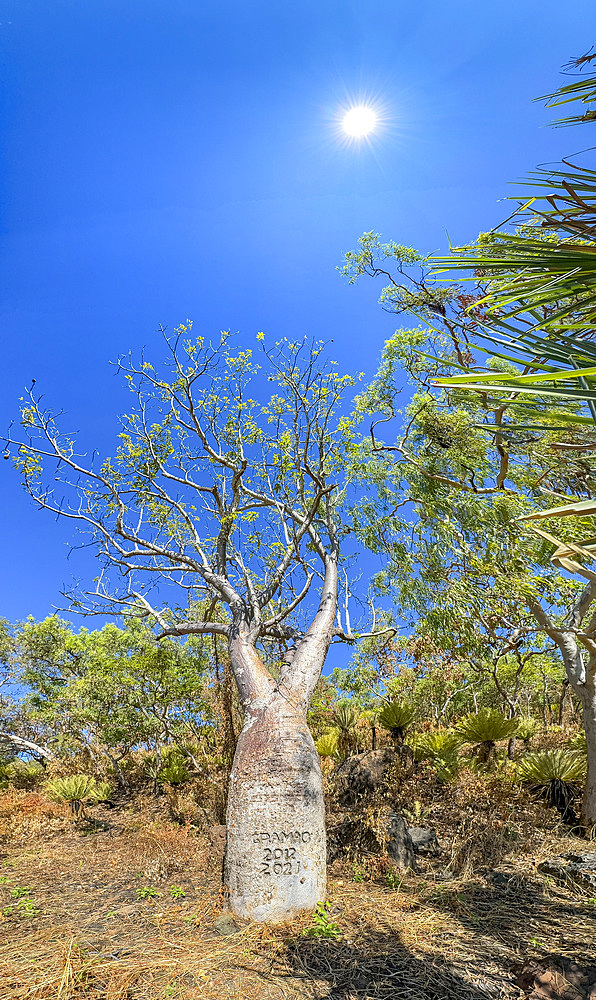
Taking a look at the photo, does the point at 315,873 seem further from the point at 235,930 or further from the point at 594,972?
the point at 594,972

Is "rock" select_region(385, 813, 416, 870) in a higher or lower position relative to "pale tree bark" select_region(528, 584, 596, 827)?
lower

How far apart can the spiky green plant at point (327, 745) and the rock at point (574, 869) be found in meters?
4.90

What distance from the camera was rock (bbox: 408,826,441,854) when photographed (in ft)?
20.3

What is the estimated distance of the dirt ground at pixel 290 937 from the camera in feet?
10.8

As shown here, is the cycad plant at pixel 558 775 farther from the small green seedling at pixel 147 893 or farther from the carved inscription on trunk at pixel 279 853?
the small green seedling at pixel 147 893

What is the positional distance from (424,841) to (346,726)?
18.4ft

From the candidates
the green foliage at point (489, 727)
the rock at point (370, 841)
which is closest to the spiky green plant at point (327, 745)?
the green foliage at point (489, 727)

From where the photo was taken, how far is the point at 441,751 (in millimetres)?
8422

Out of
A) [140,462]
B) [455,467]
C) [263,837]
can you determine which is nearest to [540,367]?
[263,837]

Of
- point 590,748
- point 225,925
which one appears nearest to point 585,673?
point 590,748

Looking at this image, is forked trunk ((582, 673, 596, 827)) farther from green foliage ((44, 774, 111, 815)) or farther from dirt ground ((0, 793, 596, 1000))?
green foliage ((44, 774, 111, 815))

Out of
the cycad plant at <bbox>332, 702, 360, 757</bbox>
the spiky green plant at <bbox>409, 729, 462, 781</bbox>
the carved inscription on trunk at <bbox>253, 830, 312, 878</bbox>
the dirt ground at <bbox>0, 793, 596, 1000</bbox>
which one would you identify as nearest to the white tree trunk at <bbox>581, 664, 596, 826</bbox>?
the dirt ground at <bbox>0, 793, 596, 1000</bbox>

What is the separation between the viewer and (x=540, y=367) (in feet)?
4.70

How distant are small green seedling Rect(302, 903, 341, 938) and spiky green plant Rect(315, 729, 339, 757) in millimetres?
5401
